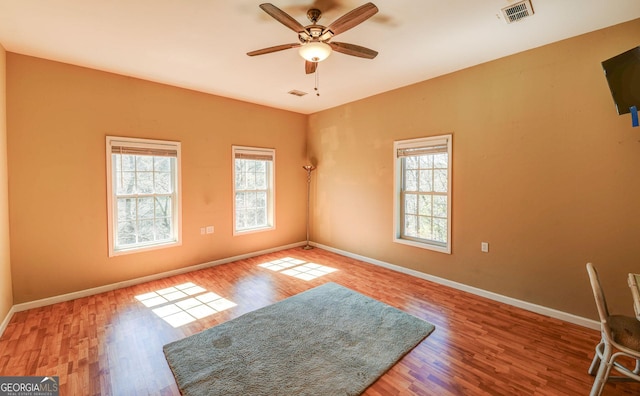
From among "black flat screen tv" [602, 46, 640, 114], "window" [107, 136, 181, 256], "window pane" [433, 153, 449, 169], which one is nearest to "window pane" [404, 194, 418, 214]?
"window pane" [433, 153, 449, 169]

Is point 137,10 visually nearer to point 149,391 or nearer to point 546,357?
point 149,391

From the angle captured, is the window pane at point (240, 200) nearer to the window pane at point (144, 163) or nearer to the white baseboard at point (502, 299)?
the window pane at point (144, 163)

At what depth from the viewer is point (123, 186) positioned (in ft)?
12.3

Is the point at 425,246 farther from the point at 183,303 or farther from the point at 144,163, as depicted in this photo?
the point at 144,163

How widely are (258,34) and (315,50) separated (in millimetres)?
728

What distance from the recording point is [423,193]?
161 inches

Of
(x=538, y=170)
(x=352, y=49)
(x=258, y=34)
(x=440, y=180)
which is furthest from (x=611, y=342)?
(x=258, y=34)

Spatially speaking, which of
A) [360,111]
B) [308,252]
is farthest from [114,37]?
[308,252]

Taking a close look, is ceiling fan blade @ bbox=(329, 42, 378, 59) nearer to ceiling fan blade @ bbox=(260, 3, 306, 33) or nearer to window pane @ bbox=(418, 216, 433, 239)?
ceiling fan blade @ bbox=(260, 3, 306, 33)

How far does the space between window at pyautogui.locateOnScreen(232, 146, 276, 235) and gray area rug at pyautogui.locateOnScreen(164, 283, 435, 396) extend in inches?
88.1

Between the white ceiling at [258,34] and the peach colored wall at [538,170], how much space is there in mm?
280

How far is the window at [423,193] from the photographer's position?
3795mm

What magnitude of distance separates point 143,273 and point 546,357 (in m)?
4.70

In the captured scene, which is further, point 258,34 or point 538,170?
point 538,170
